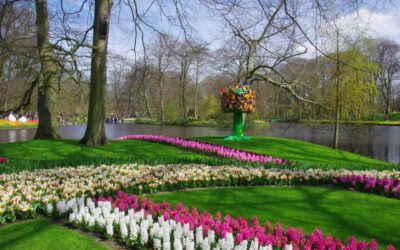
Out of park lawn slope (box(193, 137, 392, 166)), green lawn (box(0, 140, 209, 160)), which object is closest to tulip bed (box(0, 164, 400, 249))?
green lawn (box(0, 140, 209, 160))

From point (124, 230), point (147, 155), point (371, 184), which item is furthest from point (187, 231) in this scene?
point (147, 155)

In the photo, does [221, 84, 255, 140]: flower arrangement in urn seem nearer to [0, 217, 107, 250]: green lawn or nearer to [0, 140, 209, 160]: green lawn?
[0, 140, 209, 160]: green lawn

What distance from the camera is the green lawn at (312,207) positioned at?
15.7 ft

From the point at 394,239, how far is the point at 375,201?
196cm

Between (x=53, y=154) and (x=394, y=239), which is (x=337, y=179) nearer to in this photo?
(x=394, y=239)

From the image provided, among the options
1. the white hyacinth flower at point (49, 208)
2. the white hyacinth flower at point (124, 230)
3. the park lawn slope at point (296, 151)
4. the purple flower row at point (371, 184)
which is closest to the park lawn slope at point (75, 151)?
the park lawn slope at point (296, 151)

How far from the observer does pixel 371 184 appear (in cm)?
697

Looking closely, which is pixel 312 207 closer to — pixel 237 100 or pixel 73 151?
pixel 73 151

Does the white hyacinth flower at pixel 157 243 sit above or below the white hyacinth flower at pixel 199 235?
Answer: below

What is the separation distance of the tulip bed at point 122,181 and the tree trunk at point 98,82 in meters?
4.52

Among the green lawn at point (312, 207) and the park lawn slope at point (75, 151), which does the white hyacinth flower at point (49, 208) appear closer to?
the green lawn at point (312, 207)

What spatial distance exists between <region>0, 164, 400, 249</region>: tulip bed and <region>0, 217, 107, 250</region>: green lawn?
304 millimetres

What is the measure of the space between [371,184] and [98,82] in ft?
29.0

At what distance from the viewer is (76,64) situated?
35.0 feet
